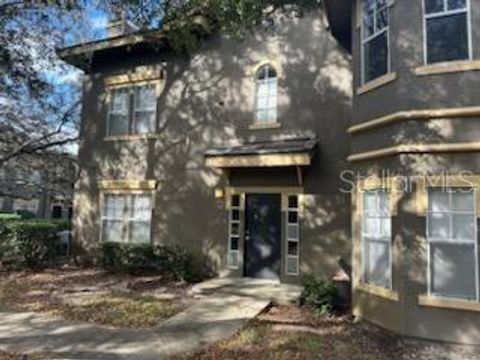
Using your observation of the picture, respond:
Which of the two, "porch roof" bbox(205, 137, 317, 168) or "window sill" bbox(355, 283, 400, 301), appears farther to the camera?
"porch roof" bbox(205, 137, 317, 168)

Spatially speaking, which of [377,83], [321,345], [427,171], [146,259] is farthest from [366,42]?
[146,259]

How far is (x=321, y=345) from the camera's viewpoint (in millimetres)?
7758

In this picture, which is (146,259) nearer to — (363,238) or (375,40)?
(363,238)

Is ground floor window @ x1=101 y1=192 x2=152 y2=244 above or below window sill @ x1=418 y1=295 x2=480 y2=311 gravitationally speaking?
above

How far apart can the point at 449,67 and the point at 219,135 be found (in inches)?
283

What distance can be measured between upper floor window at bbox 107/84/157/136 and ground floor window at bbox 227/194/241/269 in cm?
396

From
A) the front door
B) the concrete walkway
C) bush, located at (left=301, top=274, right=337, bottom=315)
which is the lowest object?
the concrete walkway

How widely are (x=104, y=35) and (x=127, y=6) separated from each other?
7328mm

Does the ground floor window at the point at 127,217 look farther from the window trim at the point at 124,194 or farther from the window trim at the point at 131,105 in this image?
the window trim at the point at 131,105

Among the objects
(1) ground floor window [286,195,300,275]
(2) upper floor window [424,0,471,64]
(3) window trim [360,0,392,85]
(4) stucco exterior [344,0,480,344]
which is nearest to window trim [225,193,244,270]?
(1) ground floor window [286,195,300,275]

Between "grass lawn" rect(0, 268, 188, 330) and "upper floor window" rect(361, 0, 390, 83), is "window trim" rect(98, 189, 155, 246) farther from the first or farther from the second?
"upper floor window" rect(361, 0, 390, 83)

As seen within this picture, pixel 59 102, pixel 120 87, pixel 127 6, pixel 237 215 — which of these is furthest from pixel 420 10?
pixel 59 102

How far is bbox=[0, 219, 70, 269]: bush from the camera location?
1503 cm

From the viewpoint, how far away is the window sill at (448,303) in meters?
7.37
